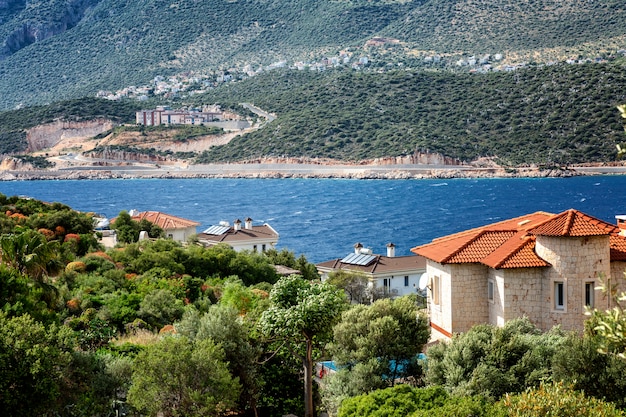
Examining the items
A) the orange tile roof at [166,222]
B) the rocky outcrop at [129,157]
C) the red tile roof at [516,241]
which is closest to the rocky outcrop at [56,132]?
the rocky outcrop at [129,157]

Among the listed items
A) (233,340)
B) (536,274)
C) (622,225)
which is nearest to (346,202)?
(622,225)

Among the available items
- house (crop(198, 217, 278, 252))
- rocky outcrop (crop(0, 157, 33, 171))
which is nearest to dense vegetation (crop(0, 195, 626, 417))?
house (crop(198, 217, 278, 252))

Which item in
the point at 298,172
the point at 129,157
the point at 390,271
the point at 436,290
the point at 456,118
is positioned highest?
the point at 456,118

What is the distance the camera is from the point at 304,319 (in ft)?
55.9

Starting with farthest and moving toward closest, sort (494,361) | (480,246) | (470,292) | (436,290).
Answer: (436,290) < (480,246) < (470,292) < (494,361)

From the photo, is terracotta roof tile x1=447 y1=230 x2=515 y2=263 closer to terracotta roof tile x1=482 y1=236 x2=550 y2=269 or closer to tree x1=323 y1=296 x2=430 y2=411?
terracotta roof tile x1=482 y1=236 x2=550 y2=269

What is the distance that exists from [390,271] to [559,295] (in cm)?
2546

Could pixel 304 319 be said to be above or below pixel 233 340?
above

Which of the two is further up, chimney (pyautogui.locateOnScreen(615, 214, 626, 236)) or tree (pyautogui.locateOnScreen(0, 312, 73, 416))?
chimney (pyautogui.locateOnScreen(615, 214, 626, 236))

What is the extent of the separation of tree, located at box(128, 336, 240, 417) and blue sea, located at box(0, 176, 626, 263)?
53639 millimetres

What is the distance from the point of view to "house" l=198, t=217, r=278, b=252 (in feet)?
167

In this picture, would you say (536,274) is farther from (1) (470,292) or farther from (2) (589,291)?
(1) (470,292)

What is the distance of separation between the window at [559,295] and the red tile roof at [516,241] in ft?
1.42

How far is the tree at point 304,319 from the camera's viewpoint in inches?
671
